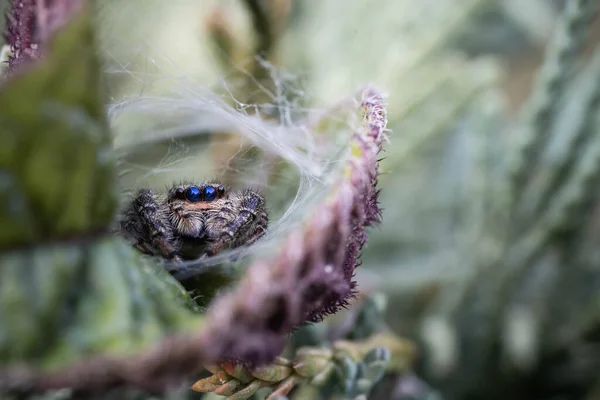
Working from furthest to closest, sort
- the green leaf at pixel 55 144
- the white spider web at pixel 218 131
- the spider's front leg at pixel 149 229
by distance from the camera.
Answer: the white spider web at pixel 218 131 → the spider's front leg at pixel 149 229 → the green leaf at pixel 55 144

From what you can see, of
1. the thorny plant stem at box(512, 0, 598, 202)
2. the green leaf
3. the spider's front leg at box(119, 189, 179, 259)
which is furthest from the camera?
the thorny plant stem at box(512, 0, 598, 202)

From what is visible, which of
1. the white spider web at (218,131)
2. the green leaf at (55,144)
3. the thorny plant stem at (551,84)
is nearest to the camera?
the green leaf at (55,144)

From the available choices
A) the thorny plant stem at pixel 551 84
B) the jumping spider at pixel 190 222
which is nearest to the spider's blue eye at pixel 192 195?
the jumping spider at pixel 190 222

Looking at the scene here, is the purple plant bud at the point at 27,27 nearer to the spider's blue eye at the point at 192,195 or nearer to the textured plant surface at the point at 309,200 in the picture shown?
the textured plant surface at the point at 309,200

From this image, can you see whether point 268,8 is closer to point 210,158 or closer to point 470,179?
point 210,158

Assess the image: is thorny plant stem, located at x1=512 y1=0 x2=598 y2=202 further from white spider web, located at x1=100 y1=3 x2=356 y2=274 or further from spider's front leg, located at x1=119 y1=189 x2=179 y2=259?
spider's front leg, located at x1=119 y1=189 x2=179 y2=259

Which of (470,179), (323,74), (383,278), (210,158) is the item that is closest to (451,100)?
(470,179)

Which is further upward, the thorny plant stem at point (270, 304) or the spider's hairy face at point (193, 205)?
the spider's hairy face at point (193, 205)

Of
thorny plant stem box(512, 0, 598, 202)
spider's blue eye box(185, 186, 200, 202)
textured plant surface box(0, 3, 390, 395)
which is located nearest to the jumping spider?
spider's blue eye box(185, 186, 200, 202)

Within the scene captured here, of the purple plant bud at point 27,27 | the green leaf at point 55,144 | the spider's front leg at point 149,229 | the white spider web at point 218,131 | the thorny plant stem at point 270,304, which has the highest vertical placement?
the white spider web at point 218,131
